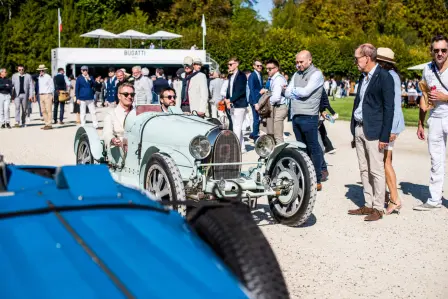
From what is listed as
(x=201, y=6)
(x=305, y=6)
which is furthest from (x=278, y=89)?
(x=305, y=6)

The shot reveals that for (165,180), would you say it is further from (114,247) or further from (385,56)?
(114,247)

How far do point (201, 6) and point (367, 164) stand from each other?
65348mm

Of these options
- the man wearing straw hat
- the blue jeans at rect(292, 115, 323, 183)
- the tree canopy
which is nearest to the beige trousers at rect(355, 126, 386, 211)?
the blue jeans at rect(292, 115, 323, 183)

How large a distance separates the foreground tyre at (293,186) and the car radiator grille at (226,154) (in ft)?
1.48

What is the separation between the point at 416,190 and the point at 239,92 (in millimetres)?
4452

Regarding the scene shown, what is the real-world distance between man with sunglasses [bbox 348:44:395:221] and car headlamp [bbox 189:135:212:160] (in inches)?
78.1

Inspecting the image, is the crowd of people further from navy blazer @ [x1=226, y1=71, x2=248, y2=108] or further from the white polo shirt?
navy blazer @ [x1=226, y1=71, x2=248, y2=108]

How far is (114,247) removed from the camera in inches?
111

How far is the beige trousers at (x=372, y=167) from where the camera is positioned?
25.5ft

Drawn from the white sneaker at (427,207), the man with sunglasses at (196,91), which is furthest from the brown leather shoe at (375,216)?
the man with sunglasses at (196,91)

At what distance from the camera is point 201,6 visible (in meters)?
71.4

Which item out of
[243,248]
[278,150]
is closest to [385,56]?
[278,150]

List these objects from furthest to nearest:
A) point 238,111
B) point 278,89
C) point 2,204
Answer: point 238,111, point 278,89, point 2,204

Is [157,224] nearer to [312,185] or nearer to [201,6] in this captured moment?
[312,185]
